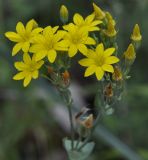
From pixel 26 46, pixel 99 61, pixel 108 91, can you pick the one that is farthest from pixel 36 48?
pixel 108 91

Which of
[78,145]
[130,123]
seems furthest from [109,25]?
[130,123]

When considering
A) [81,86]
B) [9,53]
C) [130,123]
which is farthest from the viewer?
[81,86]

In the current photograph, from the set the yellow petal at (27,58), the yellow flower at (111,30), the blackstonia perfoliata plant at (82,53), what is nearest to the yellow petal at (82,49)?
the blackstonia perfoliata plant at (82,53)

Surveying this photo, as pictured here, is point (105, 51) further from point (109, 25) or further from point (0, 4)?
point (0, 4)

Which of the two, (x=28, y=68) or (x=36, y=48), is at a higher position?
(x=36, y=48)

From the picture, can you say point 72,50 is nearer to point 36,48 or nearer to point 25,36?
point 36,48

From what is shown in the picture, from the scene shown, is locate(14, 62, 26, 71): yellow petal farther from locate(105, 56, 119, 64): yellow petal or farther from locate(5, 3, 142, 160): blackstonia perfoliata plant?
locate(105, 56, 119, 64): yellow petal

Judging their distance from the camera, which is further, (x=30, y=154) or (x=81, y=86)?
(x=81, y=86)
